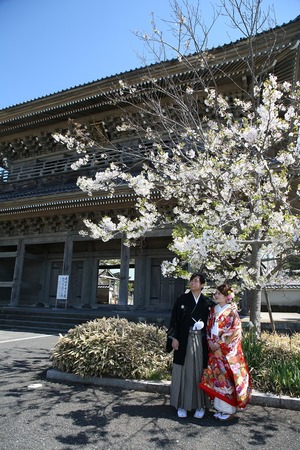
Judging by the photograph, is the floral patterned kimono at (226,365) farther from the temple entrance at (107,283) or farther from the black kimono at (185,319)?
the temple entrance at (107,283)

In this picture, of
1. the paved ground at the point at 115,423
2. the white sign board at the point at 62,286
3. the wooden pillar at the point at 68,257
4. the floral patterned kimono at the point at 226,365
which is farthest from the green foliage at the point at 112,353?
the wooden pillar at the point at 68,257

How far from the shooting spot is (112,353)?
4.80 metres

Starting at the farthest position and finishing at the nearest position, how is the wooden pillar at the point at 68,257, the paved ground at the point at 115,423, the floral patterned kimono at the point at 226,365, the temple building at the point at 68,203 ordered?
the wooden pillar at the point at 68,257
the temple building at the point at 68,203
the floral patterned kimono at the point at 226,365
the paved ground at the point at 115,423

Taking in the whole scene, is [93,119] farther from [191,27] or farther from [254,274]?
[254,274]

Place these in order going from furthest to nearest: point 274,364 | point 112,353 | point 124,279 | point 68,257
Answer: point 68,257
point 124,279
point 112,353
point 274,364

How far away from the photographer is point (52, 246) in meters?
14.6

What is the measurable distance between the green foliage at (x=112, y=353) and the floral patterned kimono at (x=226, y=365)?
1208 millimetres

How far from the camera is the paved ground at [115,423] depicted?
9.83 ft

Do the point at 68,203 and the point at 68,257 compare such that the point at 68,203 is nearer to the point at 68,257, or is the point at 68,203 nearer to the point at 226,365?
the point at 68,257

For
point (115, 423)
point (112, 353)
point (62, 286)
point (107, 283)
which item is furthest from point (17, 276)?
point (107, 283)

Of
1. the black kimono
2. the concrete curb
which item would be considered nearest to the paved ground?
the concrete curb

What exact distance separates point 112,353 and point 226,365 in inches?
73.5

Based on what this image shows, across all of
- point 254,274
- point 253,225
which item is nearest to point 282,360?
point 254,274

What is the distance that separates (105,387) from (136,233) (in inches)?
96.3
